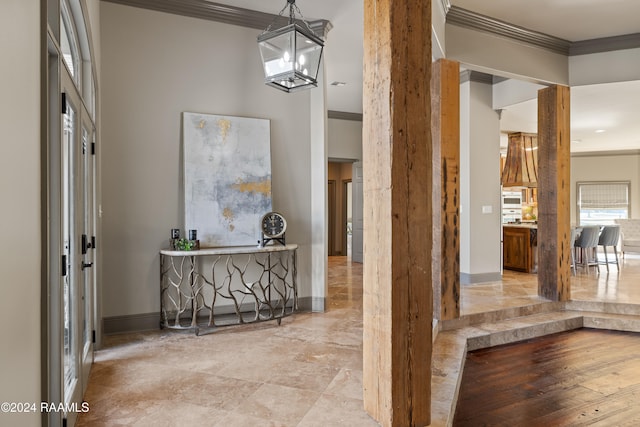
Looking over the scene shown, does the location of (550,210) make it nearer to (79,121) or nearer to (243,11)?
(243,11)

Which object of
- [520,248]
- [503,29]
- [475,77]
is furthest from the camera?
[520,248]

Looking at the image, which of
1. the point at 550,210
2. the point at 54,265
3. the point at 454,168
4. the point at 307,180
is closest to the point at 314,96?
the point at 307,180

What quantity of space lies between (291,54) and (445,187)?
6.70ft

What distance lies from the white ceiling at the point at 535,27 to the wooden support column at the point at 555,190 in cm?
68

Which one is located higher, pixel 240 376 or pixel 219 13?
pixel 219 13

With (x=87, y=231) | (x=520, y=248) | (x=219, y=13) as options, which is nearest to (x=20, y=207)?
(x=87, y=231)

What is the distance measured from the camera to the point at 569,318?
4.83 metres

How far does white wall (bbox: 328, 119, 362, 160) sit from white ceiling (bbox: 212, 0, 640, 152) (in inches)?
45.9

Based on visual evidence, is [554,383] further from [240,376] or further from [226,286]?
[226,286]

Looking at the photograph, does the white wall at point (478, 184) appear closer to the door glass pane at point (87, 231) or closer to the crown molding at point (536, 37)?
the crown molding at point (536, 37)

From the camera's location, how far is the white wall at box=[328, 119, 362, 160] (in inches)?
340

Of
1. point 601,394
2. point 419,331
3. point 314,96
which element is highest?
point 314,96

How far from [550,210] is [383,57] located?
4.13 m

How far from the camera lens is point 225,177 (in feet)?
14.5
